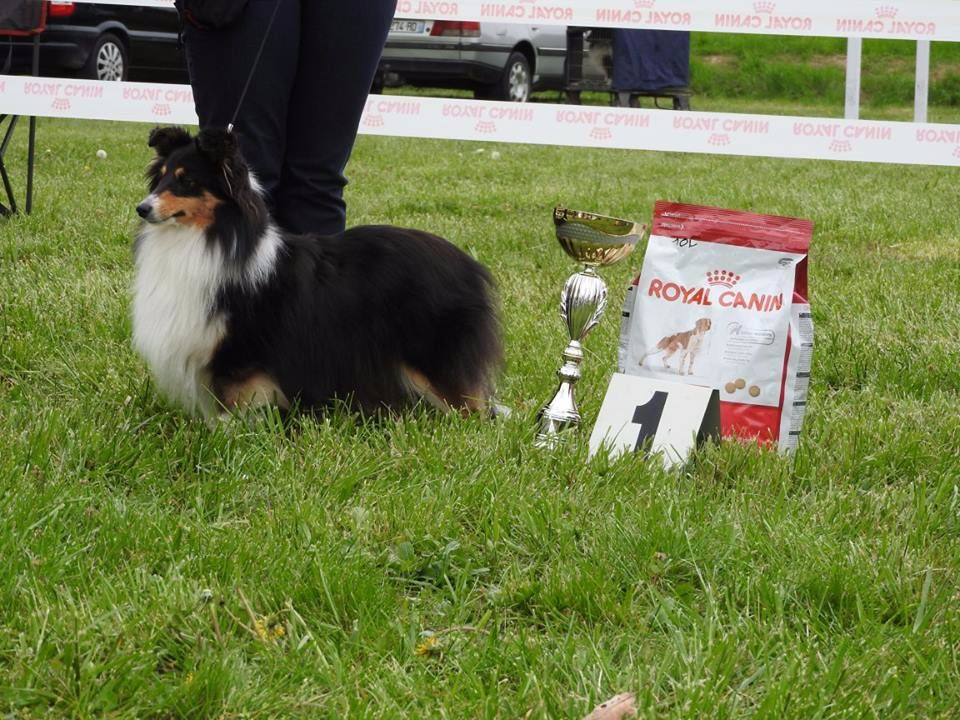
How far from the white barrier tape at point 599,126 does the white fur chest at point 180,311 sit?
4.36 meters

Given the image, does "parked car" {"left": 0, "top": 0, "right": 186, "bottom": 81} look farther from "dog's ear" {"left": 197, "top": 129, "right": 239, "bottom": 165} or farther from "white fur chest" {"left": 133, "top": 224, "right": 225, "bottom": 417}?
"dog's ear" {"left": 197, "top": 129, "right": 239, "bottom": 165}

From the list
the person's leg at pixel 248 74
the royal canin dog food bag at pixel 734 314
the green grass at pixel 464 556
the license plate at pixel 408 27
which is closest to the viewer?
the green grass at pixel 464 556

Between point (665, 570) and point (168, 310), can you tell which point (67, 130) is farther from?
point (665, 570)

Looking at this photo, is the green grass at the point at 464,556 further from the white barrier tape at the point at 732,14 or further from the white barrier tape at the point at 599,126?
the white barrier tape at the point at 732,14

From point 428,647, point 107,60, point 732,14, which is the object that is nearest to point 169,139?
point 428,647

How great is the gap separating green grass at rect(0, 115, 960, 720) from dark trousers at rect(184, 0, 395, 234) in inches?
29.6

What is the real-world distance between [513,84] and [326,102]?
10.9m

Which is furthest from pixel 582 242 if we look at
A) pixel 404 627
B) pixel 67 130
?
pixel 67 130

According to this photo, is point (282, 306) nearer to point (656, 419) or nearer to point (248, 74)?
point (248, 74)

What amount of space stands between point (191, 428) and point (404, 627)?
1193mm

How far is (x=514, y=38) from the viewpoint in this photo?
13.8 meters

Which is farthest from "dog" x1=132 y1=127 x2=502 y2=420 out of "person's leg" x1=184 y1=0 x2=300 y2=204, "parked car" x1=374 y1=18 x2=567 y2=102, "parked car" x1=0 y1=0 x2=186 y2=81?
"parked car" x1=374 y1=18 x2=567 y2=102

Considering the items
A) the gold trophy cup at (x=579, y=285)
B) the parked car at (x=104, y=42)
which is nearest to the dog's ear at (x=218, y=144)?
the gold trophy cup at (x=579, y=285)

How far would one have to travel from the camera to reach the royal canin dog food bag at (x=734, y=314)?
298 centimetres
